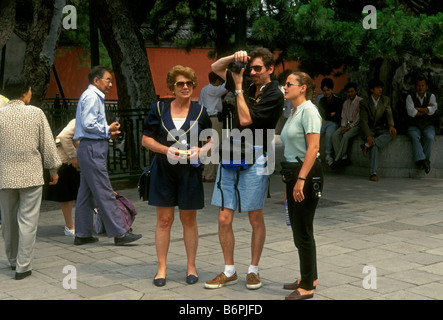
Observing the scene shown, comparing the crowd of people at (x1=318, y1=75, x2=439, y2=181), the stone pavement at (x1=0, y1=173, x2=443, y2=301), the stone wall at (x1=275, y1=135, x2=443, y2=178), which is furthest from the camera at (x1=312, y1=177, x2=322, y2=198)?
the stone wall at (x1=275, y1=135, x2=443, y2=178)

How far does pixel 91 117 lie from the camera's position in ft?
22.3

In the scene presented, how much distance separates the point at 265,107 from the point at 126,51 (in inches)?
316

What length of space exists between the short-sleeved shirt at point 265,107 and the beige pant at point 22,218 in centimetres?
199

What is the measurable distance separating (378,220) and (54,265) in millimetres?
3939

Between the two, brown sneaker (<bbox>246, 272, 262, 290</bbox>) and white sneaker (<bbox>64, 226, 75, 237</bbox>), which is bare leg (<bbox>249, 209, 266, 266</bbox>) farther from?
white sneaker (<bbox>64, 226, 75, 237</bbox>)

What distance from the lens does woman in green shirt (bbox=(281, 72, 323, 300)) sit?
16.0 ft

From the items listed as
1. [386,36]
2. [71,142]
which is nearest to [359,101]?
[386,36]

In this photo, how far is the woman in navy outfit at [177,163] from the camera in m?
5.43
